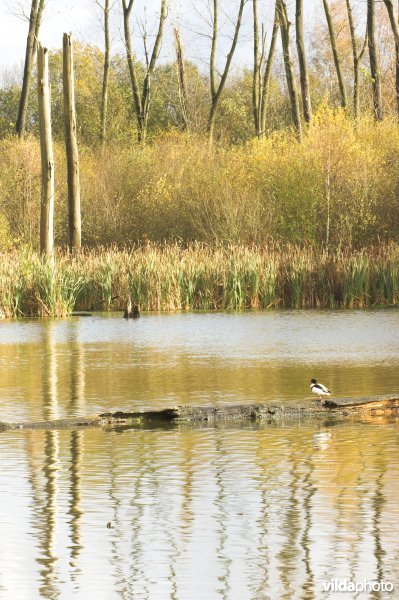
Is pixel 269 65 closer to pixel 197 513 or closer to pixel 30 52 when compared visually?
pixel 30 52

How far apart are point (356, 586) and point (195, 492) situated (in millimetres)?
1948

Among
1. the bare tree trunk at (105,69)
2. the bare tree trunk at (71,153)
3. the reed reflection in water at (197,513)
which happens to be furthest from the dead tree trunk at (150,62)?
the reed reflection in water at (197,513)

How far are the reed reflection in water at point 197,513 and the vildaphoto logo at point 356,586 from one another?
6cm

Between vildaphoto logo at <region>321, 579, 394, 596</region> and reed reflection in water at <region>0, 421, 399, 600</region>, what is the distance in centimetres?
6

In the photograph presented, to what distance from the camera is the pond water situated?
16.8ft

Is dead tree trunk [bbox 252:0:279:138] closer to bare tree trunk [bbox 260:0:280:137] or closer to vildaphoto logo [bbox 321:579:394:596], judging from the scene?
bare tree trunk [bbox 260:0:280:137]

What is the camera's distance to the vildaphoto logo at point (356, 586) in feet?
15.9

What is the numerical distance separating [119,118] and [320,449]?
154ft

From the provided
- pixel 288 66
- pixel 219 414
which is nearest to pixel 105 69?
pixel 288 66

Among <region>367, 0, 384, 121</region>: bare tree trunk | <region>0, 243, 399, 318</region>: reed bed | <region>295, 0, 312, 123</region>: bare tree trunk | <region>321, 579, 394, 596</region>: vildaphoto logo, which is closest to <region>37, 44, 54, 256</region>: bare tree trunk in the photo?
<region>0, 243, 399, 318</region>: reed bed

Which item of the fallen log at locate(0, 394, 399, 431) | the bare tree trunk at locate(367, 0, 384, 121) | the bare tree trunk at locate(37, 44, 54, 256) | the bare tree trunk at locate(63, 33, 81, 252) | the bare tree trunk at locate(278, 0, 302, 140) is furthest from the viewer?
the bare tree trunk at locate(278, 0, 302, 140)

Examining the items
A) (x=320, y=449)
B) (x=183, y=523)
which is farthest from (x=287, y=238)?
(x=183, y=523)

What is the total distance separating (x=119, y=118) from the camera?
2128 inches

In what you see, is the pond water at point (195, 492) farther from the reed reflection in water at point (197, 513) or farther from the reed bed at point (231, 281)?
the reed bed at point (231, 281)
